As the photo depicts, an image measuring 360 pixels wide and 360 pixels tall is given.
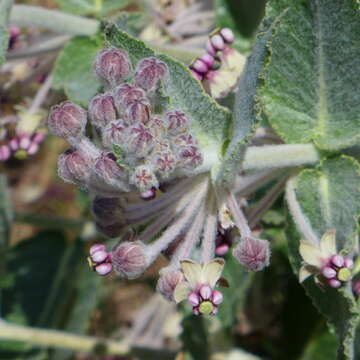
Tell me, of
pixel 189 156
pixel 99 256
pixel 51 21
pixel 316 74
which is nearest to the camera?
pixel 189 156

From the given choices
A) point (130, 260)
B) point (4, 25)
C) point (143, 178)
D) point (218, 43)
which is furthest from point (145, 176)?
point (4, 25)

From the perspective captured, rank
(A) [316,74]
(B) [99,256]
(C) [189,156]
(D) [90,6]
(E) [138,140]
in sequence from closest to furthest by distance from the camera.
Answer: (E) [138,140], (C) [189,156], (B) [99,256], (A) [316,74], (D) [90,6]

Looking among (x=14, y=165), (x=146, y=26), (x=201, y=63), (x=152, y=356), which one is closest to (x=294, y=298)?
(x=152, y=356)

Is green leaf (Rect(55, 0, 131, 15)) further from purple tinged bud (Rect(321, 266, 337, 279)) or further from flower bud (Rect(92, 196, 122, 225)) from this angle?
purple tinged bud (Rect(321, 266, 337, 279))

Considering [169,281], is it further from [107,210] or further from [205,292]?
[107,210]

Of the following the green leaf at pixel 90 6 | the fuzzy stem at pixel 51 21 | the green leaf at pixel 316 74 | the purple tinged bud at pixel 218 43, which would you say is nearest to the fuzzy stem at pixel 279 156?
the green leaf at pixel 316 74

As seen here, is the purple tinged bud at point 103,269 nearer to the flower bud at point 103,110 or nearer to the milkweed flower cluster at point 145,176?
the milkweed flower cluster at point 145,176
